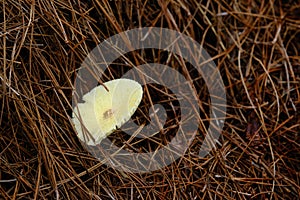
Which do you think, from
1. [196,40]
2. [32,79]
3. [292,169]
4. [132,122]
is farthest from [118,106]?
[292,169]

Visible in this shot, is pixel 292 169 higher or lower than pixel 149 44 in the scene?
lower

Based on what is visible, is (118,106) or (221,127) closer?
(118,106)

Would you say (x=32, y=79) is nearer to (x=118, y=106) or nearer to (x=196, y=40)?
(x=118, y=106)
